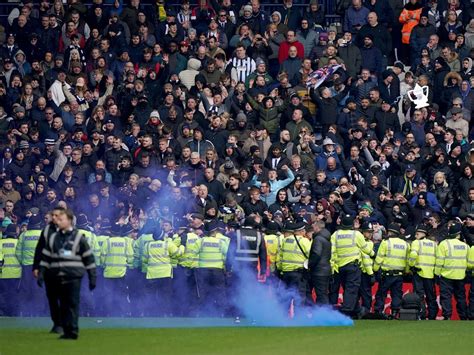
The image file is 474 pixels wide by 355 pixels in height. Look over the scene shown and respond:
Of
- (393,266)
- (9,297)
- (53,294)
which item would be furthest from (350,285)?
(53,294)

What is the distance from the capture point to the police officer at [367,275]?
104 feet

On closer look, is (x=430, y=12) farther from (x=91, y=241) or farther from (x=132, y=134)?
(x=91, y=241)

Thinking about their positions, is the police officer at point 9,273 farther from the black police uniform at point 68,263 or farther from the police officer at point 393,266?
the black police uniform at point 68,263

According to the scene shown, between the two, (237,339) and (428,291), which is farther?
(428,291)

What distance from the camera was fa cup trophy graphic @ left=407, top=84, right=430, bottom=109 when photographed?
37.2 metres

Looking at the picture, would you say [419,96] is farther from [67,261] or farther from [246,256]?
[67,261]

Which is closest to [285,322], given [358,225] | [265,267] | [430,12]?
[265,267]

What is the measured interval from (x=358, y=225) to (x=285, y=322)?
3.79m

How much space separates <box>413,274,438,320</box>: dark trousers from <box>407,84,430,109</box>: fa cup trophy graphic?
6631mm

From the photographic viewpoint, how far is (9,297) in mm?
32469

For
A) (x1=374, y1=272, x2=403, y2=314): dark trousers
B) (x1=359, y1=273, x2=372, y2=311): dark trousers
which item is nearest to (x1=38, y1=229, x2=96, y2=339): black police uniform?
(x1=359, y1=273, x2=372, y2=311): dark trousers

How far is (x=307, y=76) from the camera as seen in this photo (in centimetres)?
3784

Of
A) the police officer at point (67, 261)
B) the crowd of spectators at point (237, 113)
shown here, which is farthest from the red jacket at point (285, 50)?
the police officer at point (67, 261)

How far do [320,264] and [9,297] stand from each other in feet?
23.1
